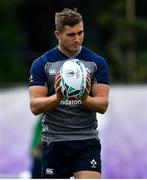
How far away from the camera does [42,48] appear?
2253 centimetres

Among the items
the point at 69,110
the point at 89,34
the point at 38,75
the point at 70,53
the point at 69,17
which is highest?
the point at 69,17

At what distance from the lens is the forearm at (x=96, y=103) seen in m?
8.21

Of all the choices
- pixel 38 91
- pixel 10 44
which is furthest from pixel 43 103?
pixel 10 44

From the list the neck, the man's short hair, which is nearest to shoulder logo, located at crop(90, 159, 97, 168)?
the neck

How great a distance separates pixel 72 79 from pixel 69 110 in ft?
1.90

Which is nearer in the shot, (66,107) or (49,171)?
(66,107)

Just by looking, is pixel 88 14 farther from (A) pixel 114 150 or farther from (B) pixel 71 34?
(B) pixel 71 34

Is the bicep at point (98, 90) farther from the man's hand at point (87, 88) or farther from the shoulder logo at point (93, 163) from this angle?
the shoulder logo at point (93, 163)

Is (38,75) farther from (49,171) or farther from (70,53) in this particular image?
(49,171)

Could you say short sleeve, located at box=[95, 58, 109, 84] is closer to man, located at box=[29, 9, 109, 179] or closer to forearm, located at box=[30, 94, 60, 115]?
A: man, located at box=[29, 9, 109, 179]

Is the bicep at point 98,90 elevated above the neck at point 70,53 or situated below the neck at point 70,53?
below

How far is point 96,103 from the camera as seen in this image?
830 centimetres

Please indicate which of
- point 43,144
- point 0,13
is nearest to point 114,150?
point 43,144

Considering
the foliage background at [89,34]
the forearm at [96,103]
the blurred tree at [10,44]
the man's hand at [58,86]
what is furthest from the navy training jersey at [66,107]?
the blurred tree at [10,44]
